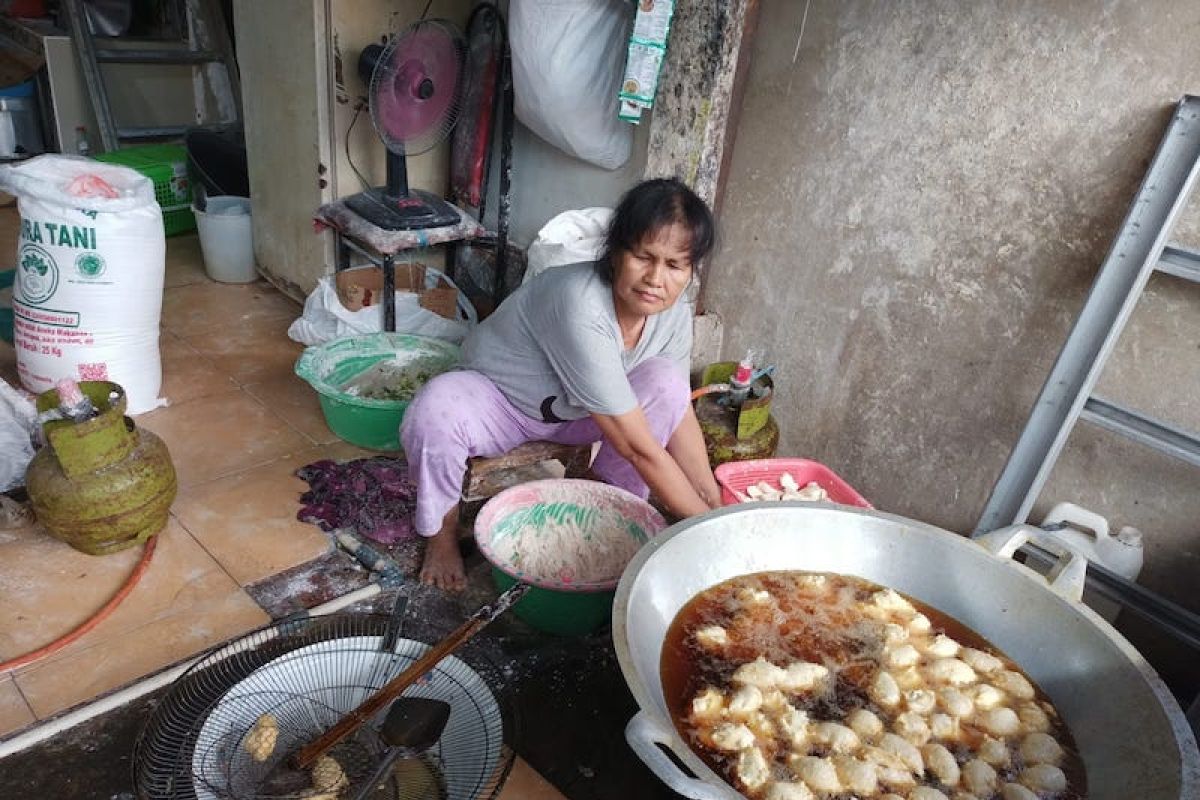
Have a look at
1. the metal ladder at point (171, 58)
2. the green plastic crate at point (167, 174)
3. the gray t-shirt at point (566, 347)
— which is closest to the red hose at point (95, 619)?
the gray t-shirt at point (566, 347)

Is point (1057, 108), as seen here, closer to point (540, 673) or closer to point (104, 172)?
point (540, 673)

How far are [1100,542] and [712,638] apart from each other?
128cm

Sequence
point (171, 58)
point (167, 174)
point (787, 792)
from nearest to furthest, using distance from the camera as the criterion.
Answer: point (787, 792) < point (167, 174) < point (171, 58)

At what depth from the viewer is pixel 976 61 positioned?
221 cm

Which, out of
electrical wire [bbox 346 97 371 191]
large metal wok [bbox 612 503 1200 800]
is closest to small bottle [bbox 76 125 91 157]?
electrical wire [bbox 346 97 371 191]

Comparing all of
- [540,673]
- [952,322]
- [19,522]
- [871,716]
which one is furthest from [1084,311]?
[19,522]

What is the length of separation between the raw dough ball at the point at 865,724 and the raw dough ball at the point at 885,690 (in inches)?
2.1

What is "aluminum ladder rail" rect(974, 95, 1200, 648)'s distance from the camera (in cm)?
186

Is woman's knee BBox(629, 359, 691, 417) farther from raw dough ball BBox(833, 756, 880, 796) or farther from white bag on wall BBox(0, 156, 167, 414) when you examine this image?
white bag on wall BBox(0, 156, 167, 414)

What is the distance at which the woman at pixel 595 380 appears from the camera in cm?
189

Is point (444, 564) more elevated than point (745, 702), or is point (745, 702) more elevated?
point (745, 702)

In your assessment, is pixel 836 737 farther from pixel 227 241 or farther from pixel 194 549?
pixel 227 241

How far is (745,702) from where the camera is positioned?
4.67 feet

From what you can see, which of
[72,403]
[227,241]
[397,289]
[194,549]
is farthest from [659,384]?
[227,241]
